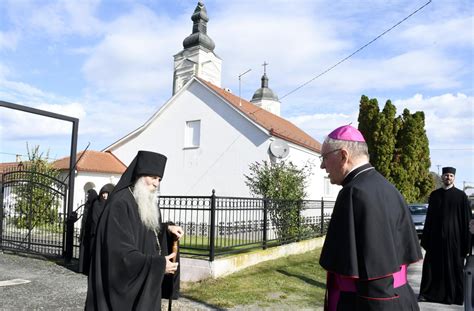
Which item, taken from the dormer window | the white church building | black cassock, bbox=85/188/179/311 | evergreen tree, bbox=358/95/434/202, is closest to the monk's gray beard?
black cassock, bbox=85/188/179/311

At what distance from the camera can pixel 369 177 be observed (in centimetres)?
243

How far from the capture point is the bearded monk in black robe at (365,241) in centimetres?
222

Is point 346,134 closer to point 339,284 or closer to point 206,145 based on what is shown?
point 339,284

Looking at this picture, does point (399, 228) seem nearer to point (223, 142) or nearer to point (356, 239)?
point (356, 239)

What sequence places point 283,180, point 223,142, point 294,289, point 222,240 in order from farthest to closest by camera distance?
point 223,142 < point 283,180 < point 222,240 < point 294,289

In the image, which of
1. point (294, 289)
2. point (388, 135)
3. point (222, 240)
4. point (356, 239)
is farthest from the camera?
point (388, 135)

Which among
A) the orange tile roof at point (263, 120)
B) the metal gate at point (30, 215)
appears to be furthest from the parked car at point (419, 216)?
the metal gate at point (30, 215)

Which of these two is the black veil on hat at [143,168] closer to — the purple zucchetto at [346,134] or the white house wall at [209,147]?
the purple zucchetto at [346,134]

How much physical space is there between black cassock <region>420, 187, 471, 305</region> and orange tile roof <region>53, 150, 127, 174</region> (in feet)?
63.5

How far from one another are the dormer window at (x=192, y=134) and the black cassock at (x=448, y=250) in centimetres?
1624

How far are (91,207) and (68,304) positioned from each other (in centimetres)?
240

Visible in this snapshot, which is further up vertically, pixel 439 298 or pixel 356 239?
pixel 356 239

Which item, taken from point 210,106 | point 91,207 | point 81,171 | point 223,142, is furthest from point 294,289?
point 81,171

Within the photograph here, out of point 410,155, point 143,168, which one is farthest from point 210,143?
point 143,168
